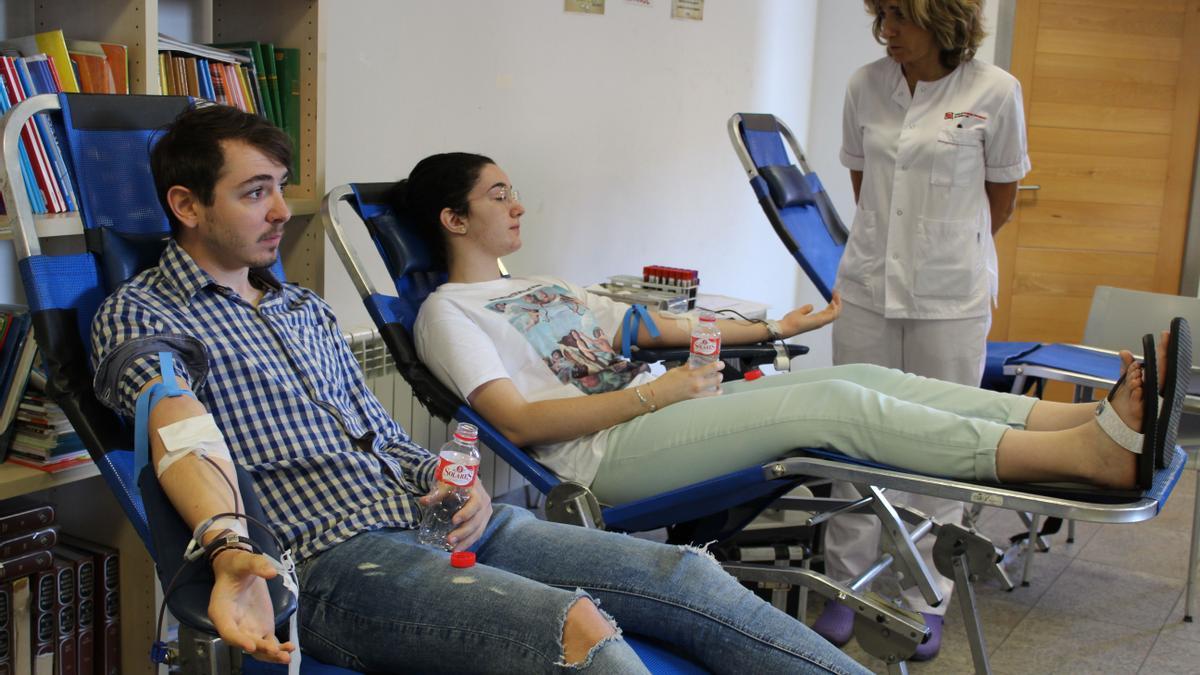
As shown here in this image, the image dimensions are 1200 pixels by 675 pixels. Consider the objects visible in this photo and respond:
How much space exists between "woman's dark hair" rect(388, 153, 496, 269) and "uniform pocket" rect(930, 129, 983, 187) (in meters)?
1.04

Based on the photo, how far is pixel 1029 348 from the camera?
130 inches

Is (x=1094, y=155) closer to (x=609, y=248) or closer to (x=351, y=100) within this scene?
(x=609, y=248)

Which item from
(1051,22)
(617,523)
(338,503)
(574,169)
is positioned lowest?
(617,523)

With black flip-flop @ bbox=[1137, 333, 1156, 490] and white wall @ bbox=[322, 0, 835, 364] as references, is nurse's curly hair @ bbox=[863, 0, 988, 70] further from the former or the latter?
white wall @ bbox=[322, 0, 835, 364]

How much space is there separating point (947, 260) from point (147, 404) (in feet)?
6.11

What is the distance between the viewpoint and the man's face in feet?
5.70

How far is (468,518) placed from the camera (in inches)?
66.2

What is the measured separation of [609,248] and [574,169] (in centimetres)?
34

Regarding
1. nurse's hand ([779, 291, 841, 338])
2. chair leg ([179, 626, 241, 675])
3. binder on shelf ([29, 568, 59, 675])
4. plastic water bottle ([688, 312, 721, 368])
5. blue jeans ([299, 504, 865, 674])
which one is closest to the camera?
chair leg ([179, 626, 241, 675])

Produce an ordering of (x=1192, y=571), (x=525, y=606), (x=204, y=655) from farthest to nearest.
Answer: (x=1192, y=571) → (x=525, y=606) → (x=204, y=655)

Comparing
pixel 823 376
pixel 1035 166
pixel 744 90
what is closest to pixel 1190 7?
pixel 1035 166

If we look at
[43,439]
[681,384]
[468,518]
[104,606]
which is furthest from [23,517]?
[681,384]

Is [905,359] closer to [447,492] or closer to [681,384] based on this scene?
[681,384]

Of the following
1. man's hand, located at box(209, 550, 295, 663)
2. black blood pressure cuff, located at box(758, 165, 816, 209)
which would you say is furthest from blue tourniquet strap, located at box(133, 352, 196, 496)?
black blood pressure cuff, located at box(758, 165, 816, 209)
